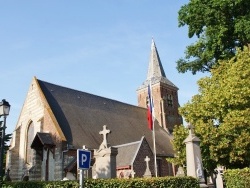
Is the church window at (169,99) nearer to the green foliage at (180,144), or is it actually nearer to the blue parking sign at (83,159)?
the green foliage at (180,144)

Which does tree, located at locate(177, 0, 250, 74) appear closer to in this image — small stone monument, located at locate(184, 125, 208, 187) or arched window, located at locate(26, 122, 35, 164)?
small stone monument, located at locate(184, 125, 208, 187)

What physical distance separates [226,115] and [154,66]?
25.7 metres

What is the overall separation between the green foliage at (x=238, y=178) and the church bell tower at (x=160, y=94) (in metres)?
22.9

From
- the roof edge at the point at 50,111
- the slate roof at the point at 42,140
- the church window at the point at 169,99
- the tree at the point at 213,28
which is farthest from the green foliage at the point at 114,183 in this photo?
the church window at the point at 169,99

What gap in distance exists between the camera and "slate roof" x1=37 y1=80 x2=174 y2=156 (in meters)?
25.3

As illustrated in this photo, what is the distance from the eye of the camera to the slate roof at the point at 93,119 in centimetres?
2527

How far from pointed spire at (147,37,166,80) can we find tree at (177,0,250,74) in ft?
65.6

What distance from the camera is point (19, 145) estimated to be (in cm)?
2758

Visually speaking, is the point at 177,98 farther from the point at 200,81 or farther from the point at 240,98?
the point at 240,98

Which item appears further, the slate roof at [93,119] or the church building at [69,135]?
the slate roof at [93,119]

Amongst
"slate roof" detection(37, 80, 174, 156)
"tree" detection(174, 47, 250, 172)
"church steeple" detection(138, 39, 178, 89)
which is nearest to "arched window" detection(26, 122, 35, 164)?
"slate roof" detection(37, 80, 174, 156)

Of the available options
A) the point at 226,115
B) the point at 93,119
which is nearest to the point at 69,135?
the point at 93,119

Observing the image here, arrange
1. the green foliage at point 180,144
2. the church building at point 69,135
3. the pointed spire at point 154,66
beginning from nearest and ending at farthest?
1. the green foliage at point 180,144
2. the church building at point 69,135
3. the pointed spire at point 154,66

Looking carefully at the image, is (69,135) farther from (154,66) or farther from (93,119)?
(154,66)
